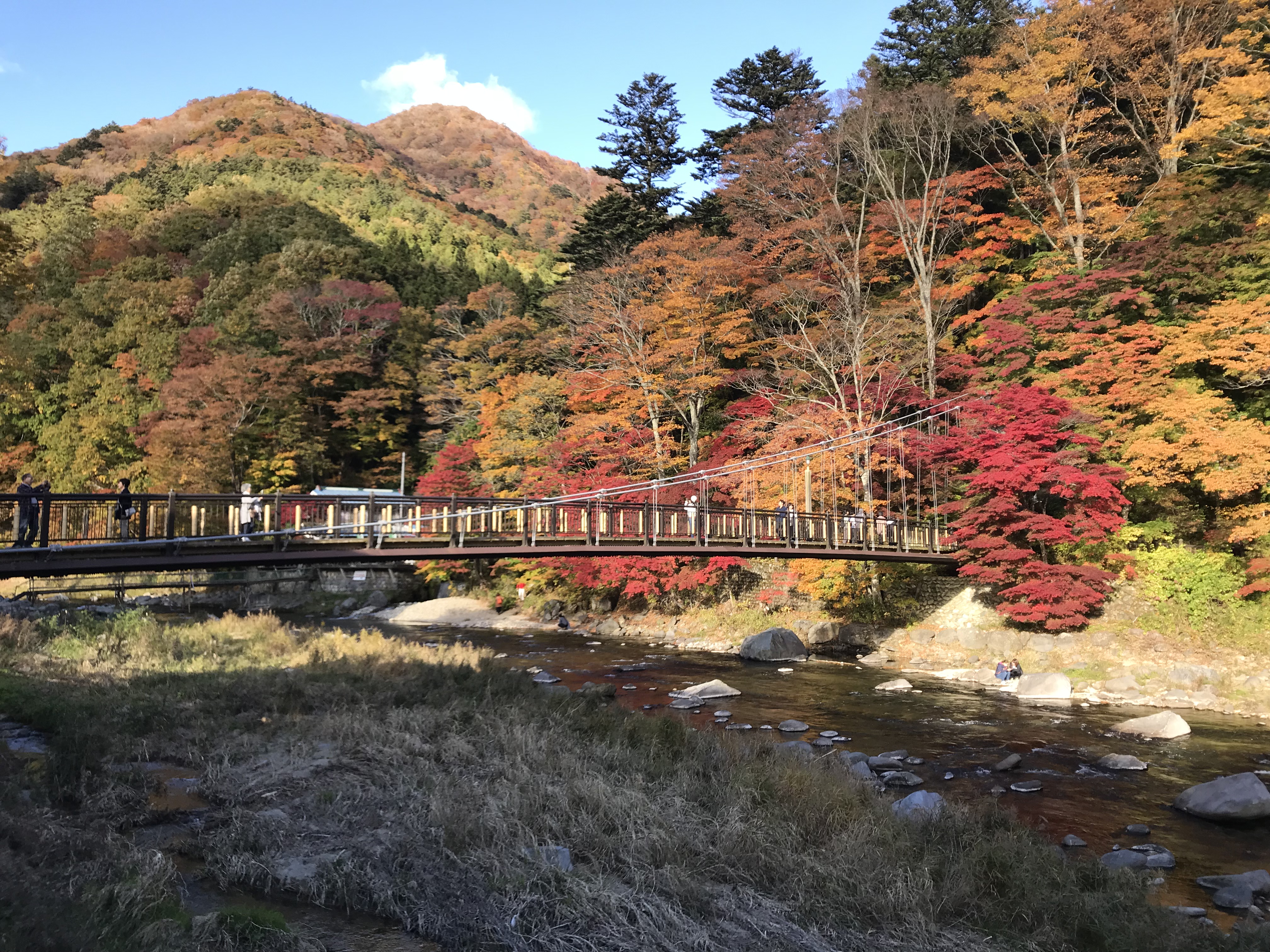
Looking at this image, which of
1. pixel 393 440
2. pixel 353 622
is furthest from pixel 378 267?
pixel 353 622

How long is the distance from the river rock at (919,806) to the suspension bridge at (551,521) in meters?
6.94

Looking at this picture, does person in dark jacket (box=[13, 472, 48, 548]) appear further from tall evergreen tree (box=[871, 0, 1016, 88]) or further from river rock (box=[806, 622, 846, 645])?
tall evergreen tree (box=[871, 0, 1016, 88])

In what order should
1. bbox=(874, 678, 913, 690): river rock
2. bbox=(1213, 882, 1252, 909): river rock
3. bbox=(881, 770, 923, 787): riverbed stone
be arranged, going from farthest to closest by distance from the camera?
1. bbox=(874, 678, 913, 690): river rock
2. bbox=(881, 770, 923, 787): riverbed stone
3. bbox=(1213, 882, 1252, 909): river rock

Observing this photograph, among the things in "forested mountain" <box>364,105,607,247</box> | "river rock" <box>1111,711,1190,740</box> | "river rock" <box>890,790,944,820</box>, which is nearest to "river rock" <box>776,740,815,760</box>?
"river rock" <box>890,790,944,820</box>

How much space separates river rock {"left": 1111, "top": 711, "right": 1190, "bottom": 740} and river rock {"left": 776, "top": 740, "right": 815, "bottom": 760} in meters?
5.36

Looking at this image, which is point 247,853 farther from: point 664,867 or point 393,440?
point 393,440

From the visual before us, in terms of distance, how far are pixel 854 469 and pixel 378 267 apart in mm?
40760

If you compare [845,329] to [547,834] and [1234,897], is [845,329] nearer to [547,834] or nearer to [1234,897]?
[1234,897]

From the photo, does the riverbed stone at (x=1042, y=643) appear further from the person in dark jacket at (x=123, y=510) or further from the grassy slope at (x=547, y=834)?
the person in dark jacket at (x=123, y=510)

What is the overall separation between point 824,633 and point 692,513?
6664 mm

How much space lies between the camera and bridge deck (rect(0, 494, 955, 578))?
10.2 metres

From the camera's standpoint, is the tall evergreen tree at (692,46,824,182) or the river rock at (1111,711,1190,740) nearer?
the river rock at (1111,711,1190,740)

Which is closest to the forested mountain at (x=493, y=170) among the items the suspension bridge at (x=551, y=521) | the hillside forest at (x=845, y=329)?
the hillside forest at (x=845, y=329)

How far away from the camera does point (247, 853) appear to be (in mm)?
6668
